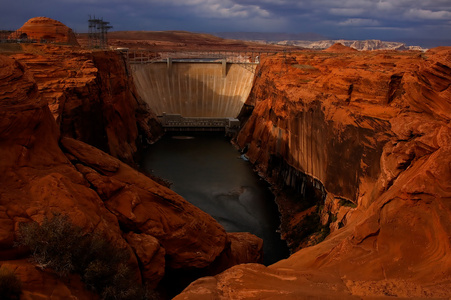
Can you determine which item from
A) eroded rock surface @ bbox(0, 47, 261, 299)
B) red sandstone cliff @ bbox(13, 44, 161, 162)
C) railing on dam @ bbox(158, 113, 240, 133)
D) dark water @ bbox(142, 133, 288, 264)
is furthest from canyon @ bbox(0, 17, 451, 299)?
railing on dam @ bbox(158, 113, 240, 133)

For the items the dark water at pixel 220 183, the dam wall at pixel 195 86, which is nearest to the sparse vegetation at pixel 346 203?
the dark water at pixel 220 183

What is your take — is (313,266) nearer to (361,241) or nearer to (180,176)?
(361,241)

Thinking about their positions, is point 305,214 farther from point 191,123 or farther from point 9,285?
point 191,123

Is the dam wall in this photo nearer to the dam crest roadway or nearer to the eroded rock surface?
the dam crest roadway

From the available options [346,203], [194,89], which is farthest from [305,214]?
[194,89]

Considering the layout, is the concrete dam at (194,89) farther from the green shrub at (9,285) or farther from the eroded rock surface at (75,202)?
the green shrub at (9,285)

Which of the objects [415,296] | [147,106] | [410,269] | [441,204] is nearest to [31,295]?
[415,296]

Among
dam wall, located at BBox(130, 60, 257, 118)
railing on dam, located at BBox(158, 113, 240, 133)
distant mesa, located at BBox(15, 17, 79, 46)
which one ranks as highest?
distant mesa, located at BBox(15, 17, 79, 46)
